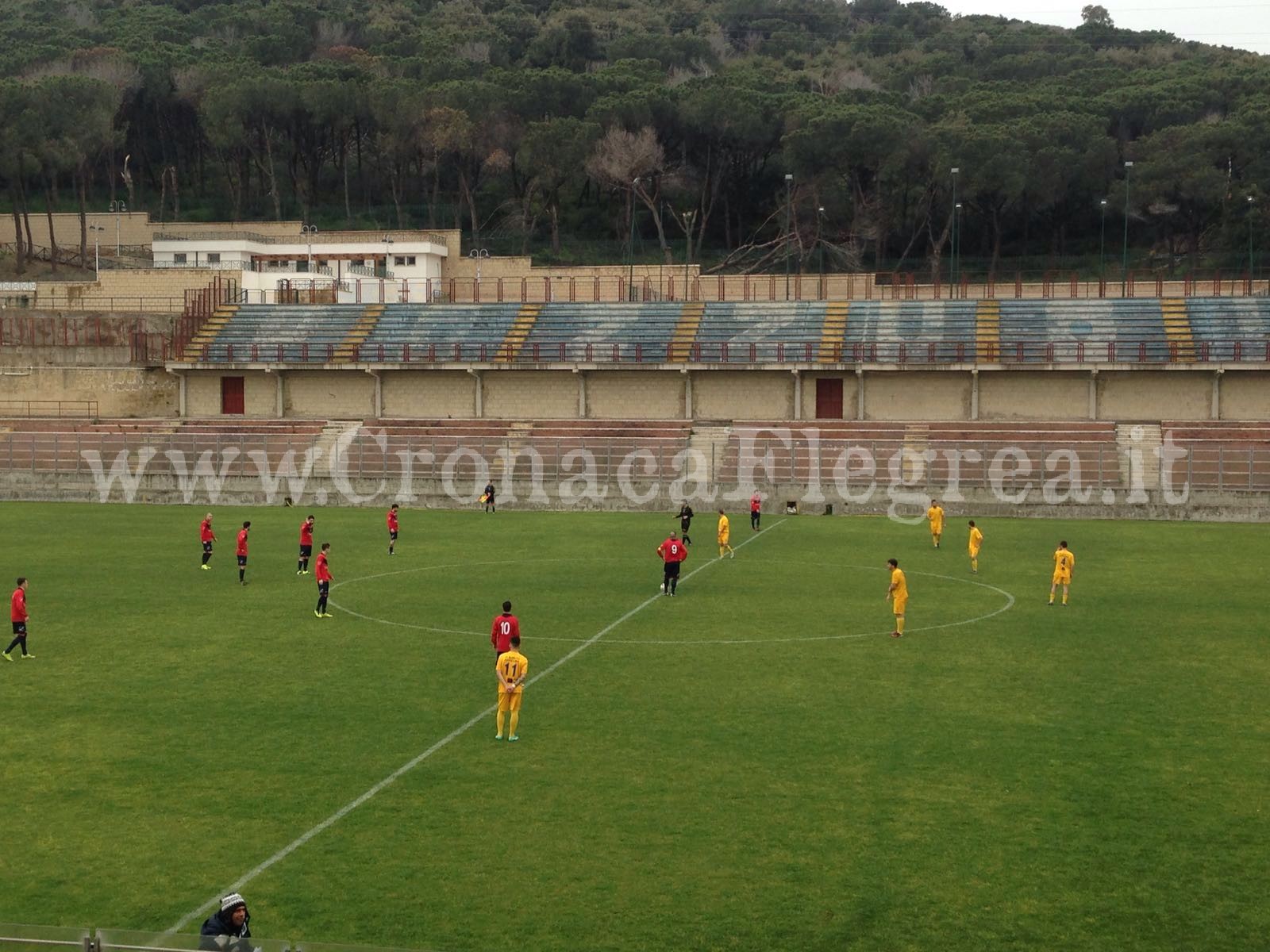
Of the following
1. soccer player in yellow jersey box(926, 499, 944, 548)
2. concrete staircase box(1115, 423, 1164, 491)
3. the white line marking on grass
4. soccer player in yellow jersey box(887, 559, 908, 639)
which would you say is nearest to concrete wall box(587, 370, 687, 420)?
concrete staircase box(1115, 423, 1164, 491)

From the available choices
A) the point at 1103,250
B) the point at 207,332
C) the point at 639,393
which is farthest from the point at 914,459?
the point at 1103,250

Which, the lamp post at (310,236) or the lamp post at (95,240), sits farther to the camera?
the lamp post at (95,240)

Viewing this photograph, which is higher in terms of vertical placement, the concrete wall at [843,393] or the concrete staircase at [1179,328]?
the concrete staircase at [1179,328]

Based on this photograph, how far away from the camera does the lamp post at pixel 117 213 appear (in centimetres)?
8815

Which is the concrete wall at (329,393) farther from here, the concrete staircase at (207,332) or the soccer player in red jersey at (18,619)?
the soccer player in red jersey at (18,619)

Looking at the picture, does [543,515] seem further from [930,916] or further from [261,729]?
[930,916]

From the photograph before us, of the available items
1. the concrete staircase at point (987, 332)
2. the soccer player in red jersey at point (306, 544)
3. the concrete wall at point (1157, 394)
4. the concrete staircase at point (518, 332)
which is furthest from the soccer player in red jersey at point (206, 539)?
the concrete wall at point (1157, 394)

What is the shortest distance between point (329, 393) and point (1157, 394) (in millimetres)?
36078

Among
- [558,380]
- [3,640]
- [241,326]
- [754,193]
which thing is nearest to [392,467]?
[558,380]

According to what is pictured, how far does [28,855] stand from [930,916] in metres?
8.73

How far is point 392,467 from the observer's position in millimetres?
54812

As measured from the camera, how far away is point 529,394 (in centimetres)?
6619

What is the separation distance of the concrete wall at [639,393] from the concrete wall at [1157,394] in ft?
58.7

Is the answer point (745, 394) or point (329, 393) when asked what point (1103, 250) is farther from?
point (329, 393)
